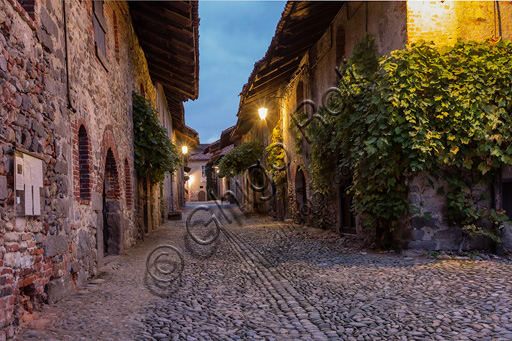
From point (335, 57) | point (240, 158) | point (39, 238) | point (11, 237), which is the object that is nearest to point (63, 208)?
point (39, 238)

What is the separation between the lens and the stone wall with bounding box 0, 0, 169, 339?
10.8 ft

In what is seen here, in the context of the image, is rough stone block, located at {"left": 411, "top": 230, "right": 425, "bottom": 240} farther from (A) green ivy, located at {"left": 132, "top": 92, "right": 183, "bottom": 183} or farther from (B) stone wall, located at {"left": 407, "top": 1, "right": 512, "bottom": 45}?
(A) green ivy, located at {"left": 132, "top": 92, "right": 183, "bottom": 183}

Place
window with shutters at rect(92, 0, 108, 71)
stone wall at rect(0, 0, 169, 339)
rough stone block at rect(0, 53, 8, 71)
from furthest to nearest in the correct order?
window with shutters at rect(92, 0, 108, 71) → stone wall at rect(0, 0, 169, 339) → rough stone block at rect(0, 53, 8, 71)

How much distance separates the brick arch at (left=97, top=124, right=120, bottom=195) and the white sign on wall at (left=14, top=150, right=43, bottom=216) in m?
2.30

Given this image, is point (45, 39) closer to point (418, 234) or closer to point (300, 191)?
point (418, 234)

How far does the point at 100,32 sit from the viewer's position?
6680 mm

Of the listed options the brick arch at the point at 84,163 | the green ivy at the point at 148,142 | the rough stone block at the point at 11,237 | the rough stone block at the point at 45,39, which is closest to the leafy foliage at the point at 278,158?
the green ivy at the point at 148,142

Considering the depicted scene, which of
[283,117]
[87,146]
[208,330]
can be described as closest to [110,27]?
[87,146]

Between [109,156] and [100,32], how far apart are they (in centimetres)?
214

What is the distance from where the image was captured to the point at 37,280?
377 cm

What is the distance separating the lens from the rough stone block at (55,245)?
4023 mm

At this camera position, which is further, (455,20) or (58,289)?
(455,20)

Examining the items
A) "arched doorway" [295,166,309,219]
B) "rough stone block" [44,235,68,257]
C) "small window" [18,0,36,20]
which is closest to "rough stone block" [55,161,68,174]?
"rough stone block" [44,235,68,257]

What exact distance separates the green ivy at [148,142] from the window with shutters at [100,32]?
2.85m
